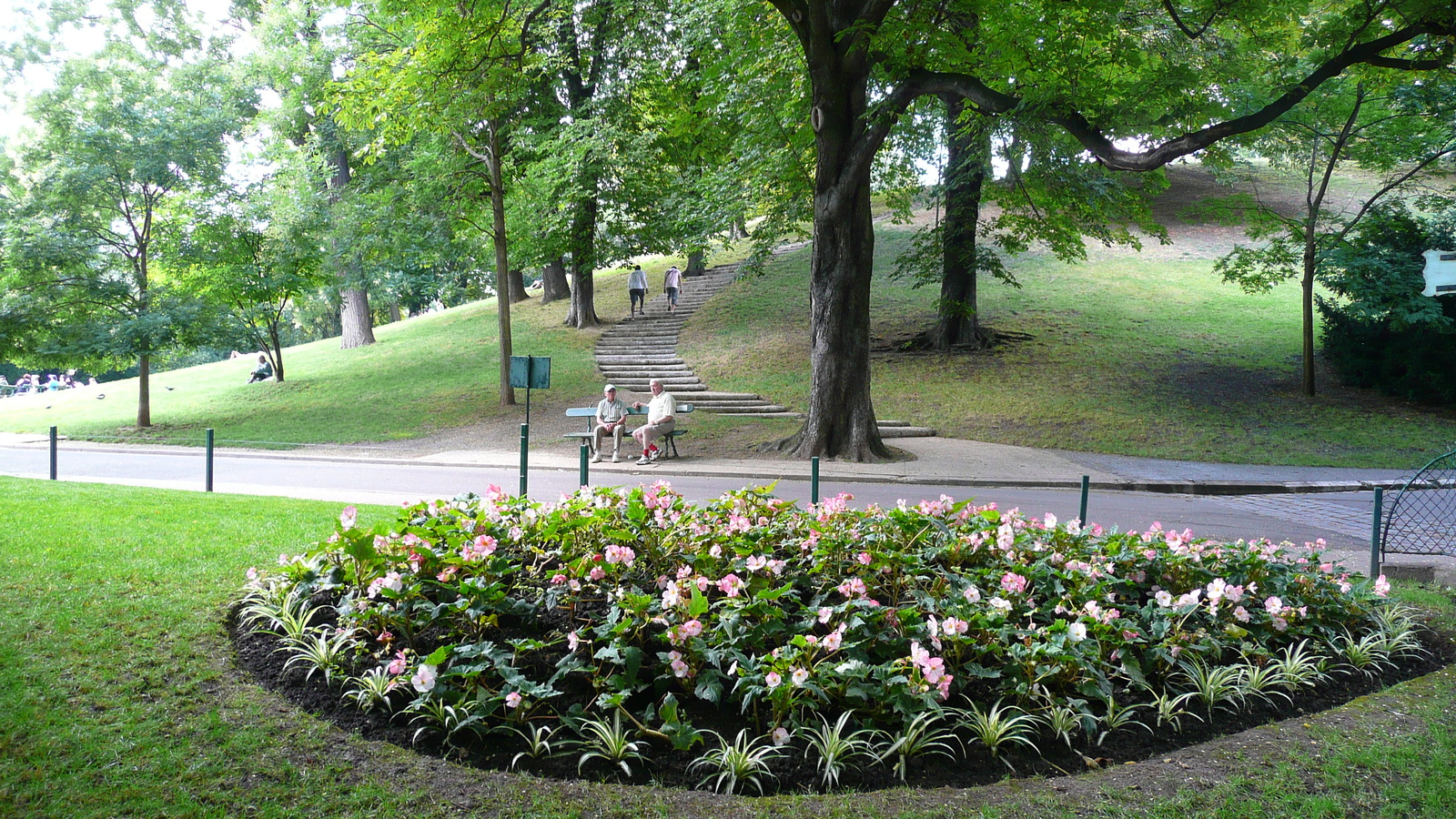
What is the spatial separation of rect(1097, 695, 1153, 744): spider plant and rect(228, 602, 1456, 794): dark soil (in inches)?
1.3

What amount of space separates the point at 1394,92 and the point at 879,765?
2375 centimetres

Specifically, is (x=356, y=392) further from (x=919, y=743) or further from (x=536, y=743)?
(x=919, y=743)

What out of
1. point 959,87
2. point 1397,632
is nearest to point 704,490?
point 959,87

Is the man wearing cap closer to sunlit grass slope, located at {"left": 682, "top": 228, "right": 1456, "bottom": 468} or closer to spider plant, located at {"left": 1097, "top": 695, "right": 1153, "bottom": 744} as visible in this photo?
sunlit grass slope, located at {"left": 682, "top": 228, "right": 1456, "bottom": 468}

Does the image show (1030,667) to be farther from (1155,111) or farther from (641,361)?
(641,361)

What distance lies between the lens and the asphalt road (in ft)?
34.2

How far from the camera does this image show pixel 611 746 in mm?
3656

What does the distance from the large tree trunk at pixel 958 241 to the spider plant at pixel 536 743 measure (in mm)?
19324

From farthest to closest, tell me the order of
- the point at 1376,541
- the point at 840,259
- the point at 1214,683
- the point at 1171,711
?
the point at 840,259 < the point at 1376,541 < the point at 1214,683 < the point at 1171,711

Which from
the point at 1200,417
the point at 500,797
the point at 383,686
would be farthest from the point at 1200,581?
the point at 1200,417

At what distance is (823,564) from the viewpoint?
17.3 feet

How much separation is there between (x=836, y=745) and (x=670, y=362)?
22.4 meters

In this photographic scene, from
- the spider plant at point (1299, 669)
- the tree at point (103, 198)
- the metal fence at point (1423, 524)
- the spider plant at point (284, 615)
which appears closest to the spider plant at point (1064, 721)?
the spider plant at point (1299, 669)

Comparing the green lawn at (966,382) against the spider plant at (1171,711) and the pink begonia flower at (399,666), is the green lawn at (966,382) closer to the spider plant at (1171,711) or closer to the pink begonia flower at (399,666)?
the spider plant at (1171,711)
